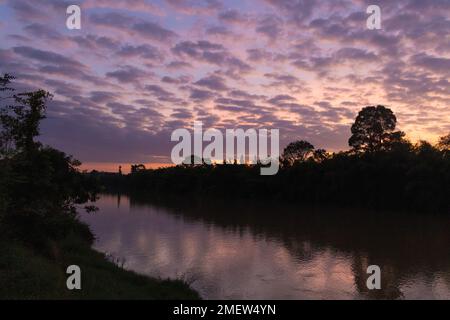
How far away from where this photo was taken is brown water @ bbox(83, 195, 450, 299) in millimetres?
21234

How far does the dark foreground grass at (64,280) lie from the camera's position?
12.7 m

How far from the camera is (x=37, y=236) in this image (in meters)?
19.3

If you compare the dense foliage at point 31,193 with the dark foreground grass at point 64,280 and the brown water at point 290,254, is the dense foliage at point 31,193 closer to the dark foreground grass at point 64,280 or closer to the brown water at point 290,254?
the dark foreground grass at point 64,280

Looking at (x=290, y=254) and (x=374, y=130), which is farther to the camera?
(x=374, y=130)

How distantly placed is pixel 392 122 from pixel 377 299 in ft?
197

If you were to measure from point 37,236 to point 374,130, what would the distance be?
64843 mm

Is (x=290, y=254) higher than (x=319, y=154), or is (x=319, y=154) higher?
(x=319, y=154)

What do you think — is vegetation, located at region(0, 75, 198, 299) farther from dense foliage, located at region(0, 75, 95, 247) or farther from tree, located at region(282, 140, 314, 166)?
tree, located at region(282, 140, 314, 166)

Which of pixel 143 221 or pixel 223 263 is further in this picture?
pixel 143 221

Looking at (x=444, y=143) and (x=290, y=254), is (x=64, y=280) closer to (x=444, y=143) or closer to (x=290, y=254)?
(x=290, y=254)

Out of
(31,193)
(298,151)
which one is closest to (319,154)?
(298,151)
